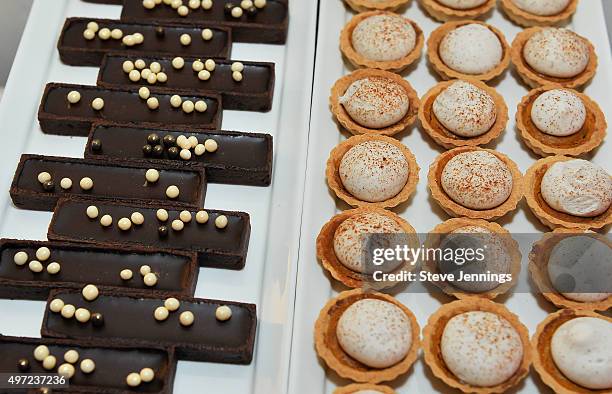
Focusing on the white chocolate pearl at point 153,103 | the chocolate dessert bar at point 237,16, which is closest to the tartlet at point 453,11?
the chocolate dessert bar at point 237,16

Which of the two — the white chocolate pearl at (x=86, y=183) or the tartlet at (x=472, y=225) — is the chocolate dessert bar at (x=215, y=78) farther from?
Result: the tartlet at (x=472, y=225)

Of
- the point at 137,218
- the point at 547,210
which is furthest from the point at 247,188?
the point at 547,210

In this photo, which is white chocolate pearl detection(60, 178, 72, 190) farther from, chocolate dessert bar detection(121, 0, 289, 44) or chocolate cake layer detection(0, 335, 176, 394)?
chocolate dessert bar detection(121, 0, 289, 44)

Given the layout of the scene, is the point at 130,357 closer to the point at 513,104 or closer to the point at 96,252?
the point at 96,252

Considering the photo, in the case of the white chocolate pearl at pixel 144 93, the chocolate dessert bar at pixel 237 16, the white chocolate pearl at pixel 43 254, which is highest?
the chocolate dessert bar at pixel 237 16

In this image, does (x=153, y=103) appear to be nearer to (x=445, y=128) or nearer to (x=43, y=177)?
(x=43, y=177)

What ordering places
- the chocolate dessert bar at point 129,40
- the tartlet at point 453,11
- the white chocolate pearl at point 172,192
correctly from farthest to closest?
1. the tartlet at point 453,11
2. the chocolate dessert bar at point 129,40
3. the white chocolate pearl at point 172,192
